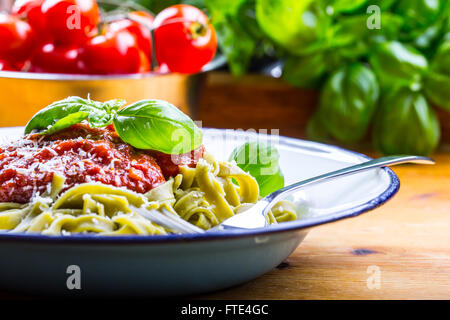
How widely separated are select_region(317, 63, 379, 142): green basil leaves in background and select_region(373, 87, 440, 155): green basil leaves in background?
71mm

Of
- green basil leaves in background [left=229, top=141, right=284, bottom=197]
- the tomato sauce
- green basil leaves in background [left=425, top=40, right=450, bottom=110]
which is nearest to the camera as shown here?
the tomato sauce

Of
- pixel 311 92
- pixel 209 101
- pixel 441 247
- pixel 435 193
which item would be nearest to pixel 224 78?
pixel 209 101

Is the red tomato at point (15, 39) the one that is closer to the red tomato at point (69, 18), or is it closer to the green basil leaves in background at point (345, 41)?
the red tomato at point (69, 18)

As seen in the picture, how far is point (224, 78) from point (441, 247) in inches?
57.9

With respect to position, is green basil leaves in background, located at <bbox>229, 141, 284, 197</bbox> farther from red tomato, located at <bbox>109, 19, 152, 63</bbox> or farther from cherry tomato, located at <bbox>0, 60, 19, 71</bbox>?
cherry tomato, located at <bbox>0, 60, 19, 71</bbox>

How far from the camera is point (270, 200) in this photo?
1.23m

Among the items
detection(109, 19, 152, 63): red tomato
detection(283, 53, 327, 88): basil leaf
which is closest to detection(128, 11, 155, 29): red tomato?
detection(109, 19, 152, 63): red tomato

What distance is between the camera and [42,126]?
1.32m

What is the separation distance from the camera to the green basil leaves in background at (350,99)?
2270 millimetres

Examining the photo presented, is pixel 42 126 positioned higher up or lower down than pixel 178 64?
lower down

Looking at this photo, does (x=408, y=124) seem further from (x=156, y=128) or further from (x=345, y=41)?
(x=156, y=128)

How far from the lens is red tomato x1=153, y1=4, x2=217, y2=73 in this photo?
2.07 metres

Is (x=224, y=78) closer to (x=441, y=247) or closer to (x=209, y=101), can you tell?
(x=209, y=101)

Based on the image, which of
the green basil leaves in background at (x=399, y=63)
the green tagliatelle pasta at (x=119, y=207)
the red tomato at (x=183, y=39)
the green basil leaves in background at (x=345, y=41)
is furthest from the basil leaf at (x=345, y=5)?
the green tagliatelle pasta at (x=119, y=207)
